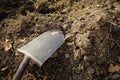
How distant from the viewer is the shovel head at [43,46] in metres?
1.95

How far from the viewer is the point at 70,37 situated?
224 cm

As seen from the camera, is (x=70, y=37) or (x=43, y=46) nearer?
(x=43, y=46)

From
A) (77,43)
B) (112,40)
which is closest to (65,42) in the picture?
(77,43)

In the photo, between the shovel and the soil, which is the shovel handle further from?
the soil

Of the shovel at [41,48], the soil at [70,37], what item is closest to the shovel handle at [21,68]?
the shovel at [41,48]

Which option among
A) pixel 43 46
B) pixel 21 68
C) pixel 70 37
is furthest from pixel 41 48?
pixel 70 37

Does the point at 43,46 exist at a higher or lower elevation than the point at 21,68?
higher

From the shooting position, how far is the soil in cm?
212

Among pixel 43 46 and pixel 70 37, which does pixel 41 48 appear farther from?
pixel 70 37

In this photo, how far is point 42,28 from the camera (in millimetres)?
2328

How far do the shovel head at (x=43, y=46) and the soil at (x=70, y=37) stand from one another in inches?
3.7

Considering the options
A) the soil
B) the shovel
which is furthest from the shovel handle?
the soil

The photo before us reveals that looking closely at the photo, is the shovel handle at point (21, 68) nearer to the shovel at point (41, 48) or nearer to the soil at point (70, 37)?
the shovel at point (41, 48)

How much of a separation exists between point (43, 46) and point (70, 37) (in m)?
0.31
